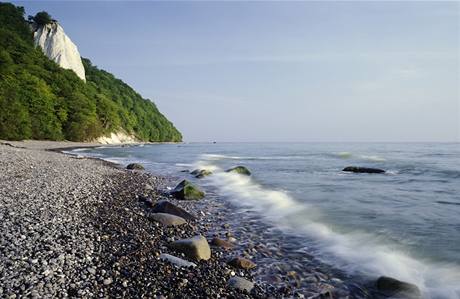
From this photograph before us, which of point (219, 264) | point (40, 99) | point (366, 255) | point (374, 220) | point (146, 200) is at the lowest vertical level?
point (366, 255)

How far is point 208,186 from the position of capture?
18875 mm

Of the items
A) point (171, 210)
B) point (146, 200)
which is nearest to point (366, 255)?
point (171, 210)

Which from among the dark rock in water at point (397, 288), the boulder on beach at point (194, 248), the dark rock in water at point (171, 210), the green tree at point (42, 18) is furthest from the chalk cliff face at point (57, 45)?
the dark rock in water at point (397, 288)

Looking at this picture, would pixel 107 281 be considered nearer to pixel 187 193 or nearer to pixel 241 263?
pixel 241 263

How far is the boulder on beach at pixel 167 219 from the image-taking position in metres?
9.36

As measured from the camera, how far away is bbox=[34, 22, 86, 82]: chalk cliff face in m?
90.6

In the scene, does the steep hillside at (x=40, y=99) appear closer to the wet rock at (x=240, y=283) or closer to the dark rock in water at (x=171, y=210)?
the dark rock in water at (x=171, y=210)

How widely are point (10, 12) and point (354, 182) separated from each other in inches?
4561

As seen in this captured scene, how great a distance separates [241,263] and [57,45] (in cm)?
10197

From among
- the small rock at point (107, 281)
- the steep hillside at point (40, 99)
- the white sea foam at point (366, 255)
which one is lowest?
the white sea foam at point (366, 255)

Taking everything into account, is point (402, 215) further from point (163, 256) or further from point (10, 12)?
point (10, 12)

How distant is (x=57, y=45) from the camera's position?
92.1 meters

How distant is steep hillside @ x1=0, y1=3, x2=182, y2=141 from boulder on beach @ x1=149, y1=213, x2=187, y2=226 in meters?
45.0

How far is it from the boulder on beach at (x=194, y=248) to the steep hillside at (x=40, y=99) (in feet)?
156
